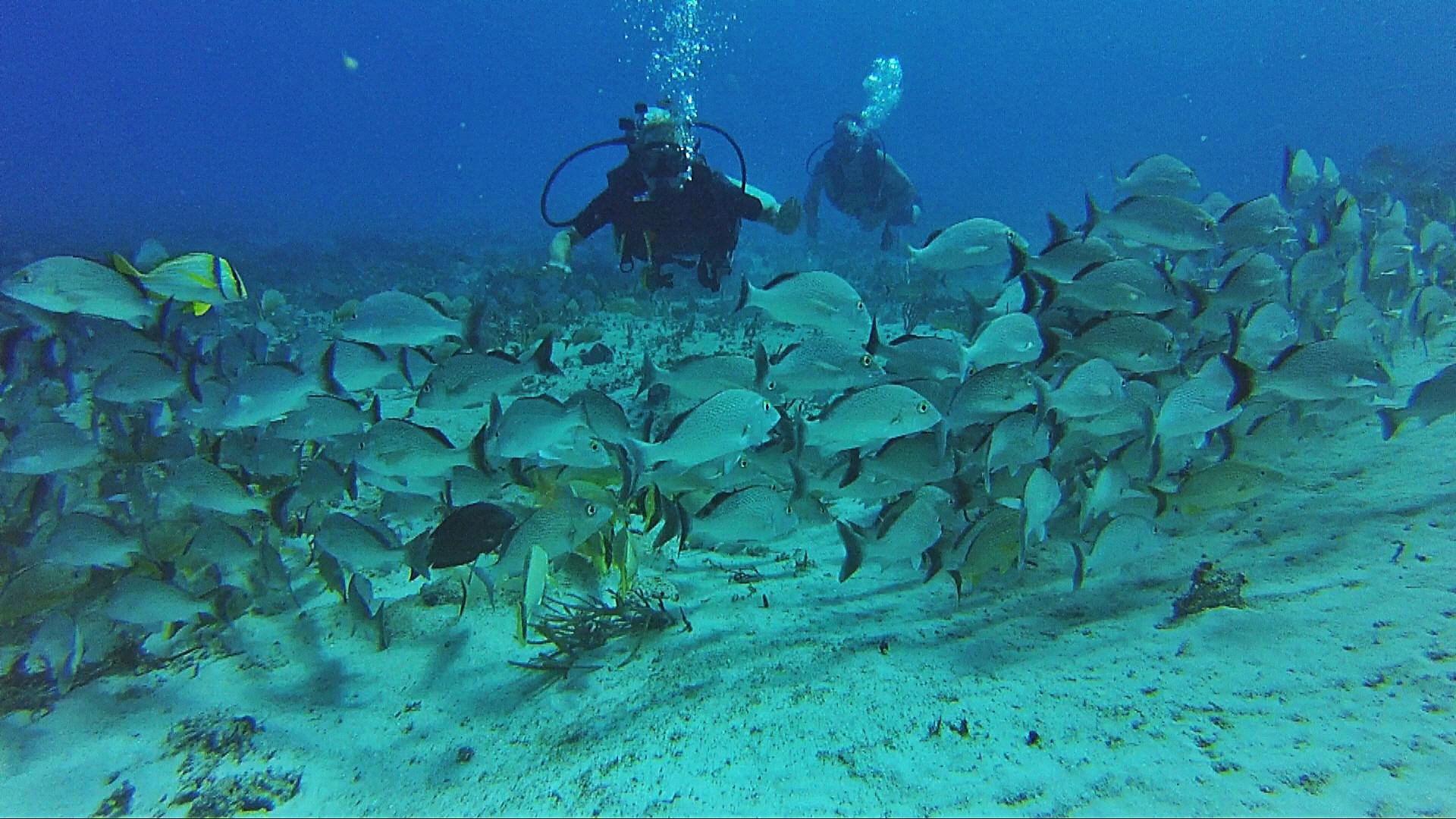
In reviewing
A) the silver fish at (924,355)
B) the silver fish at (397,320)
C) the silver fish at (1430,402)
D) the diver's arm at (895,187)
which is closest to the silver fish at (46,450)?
the silver fish at (397,320)

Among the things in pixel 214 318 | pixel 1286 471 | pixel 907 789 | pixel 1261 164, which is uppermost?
pixel 1261 164

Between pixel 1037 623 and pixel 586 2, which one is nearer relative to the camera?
pixel 1037 623

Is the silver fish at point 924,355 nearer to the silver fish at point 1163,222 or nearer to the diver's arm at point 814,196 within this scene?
the silver fish at point 1163,222

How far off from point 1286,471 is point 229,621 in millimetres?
7590

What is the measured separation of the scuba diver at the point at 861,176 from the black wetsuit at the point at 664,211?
9011 mm

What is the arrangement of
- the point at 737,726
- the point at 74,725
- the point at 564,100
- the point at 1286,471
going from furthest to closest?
1. the point at 564,100
2. the point at 1286,471
3. the point at 74,725
4. the point at 737,726

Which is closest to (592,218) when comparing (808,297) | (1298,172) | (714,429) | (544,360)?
(544,360)

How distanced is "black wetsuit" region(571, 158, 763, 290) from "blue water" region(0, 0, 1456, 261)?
5140 cm

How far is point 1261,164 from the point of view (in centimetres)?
6481

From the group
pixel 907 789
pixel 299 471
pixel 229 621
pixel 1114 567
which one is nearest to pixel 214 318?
pixel 299 471

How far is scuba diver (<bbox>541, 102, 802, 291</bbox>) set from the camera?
7660 millimetres

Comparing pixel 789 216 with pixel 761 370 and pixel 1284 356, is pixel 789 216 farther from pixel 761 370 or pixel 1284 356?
pixel 1284 356

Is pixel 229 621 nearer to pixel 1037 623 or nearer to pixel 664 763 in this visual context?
pixel 664 763

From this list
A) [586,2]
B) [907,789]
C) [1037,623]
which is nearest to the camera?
[907,789]
